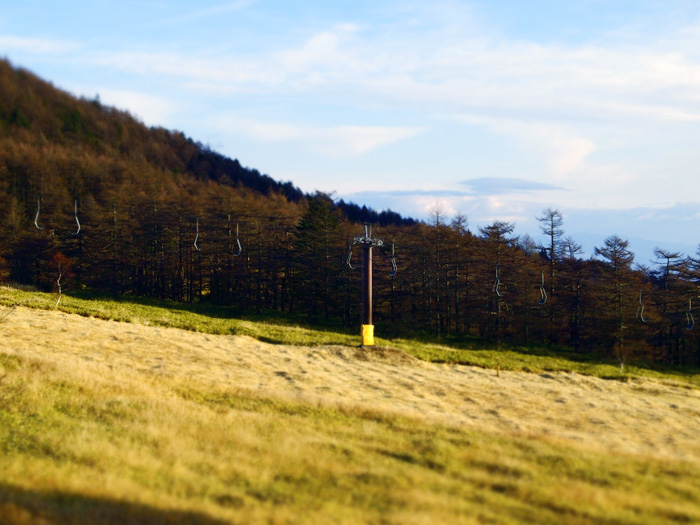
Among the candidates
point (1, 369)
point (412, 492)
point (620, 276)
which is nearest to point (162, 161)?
point (620, 276)

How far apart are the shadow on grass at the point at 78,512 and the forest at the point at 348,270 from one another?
3238 centimetres

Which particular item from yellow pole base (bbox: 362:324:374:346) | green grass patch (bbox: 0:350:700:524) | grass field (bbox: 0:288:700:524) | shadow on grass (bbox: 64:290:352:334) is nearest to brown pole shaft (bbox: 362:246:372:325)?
yellow pole base (bbox: 362:324:374:346)

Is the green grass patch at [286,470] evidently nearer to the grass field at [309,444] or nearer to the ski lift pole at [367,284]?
the grass field at [309,444]

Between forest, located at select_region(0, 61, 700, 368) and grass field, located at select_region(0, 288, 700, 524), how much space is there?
60.3ft

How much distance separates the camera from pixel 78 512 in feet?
25.1

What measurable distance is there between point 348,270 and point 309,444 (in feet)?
149

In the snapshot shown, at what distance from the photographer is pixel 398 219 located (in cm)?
14375

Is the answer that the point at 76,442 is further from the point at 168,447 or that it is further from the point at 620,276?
the point at 620,276

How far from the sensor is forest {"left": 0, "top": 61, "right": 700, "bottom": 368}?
157ft

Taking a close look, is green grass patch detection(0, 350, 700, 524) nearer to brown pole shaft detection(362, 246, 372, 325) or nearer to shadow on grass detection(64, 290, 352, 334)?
brown pole shaft detection(362, 246, 372, 325)

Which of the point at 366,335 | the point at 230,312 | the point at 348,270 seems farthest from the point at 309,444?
the point at 230,312

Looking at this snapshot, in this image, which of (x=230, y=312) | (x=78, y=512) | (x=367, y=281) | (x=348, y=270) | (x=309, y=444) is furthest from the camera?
(x=230, y=312)

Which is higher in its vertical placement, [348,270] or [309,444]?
[348,270]

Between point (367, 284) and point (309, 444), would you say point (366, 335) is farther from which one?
point (309, 444)
